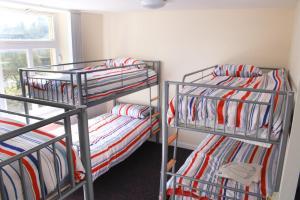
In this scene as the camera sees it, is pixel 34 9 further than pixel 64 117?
Yes

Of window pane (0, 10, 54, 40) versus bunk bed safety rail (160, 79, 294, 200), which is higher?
window pane (0, 10, 54, 40)

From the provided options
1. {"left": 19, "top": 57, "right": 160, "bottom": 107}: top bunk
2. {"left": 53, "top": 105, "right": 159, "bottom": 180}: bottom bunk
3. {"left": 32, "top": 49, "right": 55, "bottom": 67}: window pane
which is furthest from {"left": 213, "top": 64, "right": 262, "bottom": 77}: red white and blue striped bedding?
{"left": 32, "top": 49, "right": 55, "bottom": 67}: window pane

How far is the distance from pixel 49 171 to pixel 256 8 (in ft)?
9.60

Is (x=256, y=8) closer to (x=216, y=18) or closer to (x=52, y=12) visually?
(x=216, y=18)

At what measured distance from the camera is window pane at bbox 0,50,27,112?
280 cm

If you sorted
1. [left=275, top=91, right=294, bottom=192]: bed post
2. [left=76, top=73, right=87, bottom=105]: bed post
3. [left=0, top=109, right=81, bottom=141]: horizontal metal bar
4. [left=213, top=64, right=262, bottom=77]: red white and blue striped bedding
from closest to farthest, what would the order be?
[left=0, top=109, right=81, bottom=141]: horizontal metal bar → [left=275, top=91, right=294, bottom=192]: bed post → [left=76, top=73, right=87, bottom=105]: bed post → [left=213, top=64, right=262, bottom=77]: red white and blue striped bedding

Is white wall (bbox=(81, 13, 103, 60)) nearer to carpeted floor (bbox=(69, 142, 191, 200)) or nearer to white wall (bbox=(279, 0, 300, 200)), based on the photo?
carpeted floor (bbox=(69, 142, 191, 200))

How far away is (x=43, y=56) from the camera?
335 centimetres

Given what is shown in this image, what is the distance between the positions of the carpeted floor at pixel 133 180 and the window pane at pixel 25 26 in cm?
210

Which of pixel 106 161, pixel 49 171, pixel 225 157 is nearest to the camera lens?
pixel 49 171

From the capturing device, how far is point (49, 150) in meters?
1.17

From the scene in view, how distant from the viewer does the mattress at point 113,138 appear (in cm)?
252

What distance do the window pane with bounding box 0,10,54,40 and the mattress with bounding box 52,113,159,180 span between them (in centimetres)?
140

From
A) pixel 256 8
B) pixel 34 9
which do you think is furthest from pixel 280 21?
pixel 34 9
